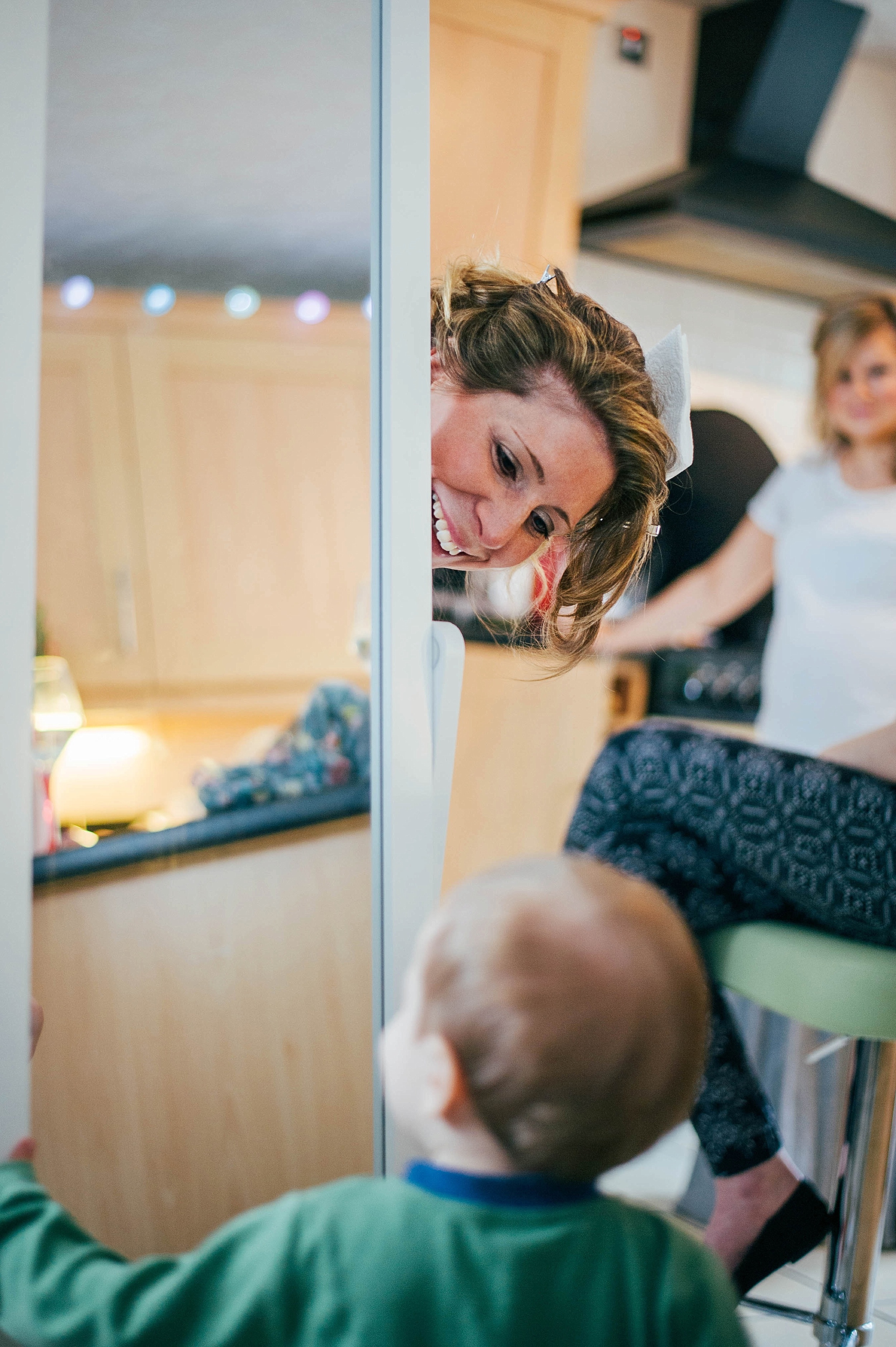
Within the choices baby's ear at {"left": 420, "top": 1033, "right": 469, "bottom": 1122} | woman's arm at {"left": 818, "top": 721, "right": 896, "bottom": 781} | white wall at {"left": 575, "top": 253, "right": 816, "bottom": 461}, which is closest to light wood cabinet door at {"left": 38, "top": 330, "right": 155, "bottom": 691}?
baby's ear at {"left": 420, "top": 1033, "right": 469, "bottom": 1122}

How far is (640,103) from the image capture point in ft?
8.51

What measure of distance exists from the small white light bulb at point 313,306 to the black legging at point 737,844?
546mm

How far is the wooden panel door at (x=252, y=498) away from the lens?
0.84 m

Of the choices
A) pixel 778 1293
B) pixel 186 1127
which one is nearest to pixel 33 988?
pixel 186 1127

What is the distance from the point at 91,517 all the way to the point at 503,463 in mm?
328

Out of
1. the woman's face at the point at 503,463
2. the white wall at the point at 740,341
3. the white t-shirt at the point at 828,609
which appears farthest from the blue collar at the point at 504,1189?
the white wall at the point at 740,341

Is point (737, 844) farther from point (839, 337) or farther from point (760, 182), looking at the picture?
point (760, 182)

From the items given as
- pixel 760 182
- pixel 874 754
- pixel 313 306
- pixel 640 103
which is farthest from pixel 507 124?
pixel 640 103

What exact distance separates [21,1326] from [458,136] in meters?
0.89

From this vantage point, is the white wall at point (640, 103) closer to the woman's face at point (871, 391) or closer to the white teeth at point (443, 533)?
the woman's face at point (871, 391)

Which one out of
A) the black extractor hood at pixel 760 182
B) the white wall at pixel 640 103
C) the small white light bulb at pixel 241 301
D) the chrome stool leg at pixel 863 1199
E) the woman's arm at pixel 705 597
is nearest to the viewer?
the small white light bulb at pixel 241 301

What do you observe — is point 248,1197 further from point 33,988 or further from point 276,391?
point 276,391

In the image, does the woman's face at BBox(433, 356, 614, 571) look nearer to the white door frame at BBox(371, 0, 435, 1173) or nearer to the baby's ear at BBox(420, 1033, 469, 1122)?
the white door frame at BBox(371, 0, 435, 1173)

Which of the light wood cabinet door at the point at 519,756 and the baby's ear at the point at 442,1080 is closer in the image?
the baby's ear at the point at 442,1080
